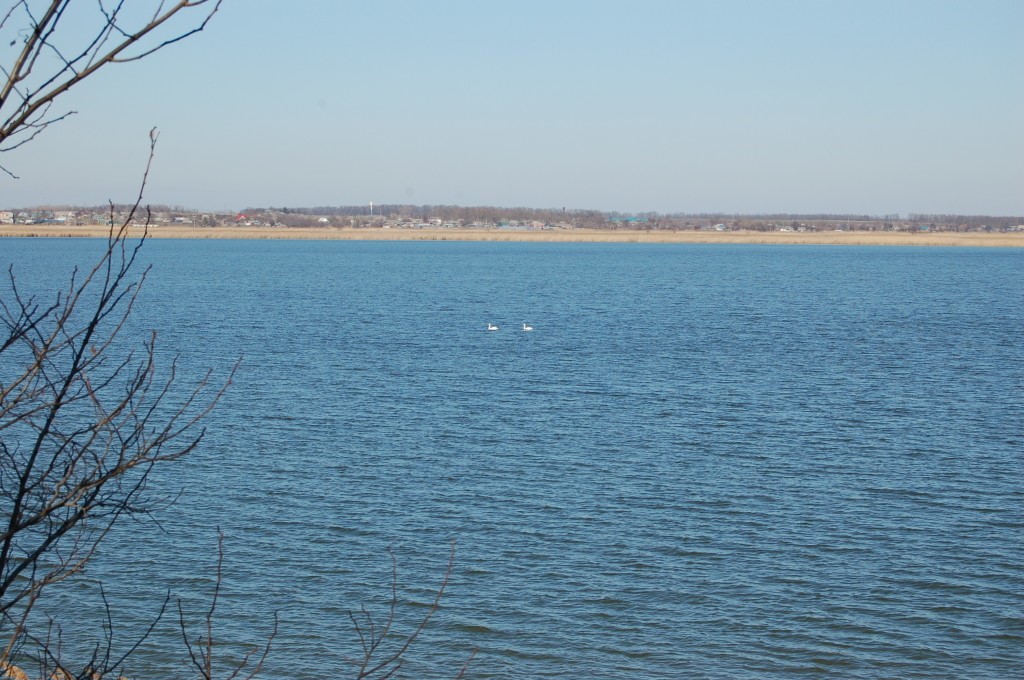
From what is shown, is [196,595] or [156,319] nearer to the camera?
[196,595]

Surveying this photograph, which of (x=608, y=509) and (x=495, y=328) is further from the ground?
(x=495, y=328)

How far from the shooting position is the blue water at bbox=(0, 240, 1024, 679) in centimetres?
1268

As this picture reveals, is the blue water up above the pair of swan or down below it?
below

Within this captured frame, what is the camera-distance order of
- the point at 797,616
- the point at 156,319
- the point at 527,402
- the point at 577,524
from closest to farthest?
the point at 797,616, the point at 577,524, the point at 527,402, the point at 156,319

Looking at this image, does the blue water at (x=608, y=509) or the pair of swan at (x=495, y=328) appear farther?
the pair of swan at (x=495, y=328)

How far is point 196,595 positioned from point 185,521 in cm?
318

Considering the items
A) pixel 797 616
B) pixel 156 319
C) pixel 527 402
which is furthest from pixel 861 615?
pixel 156 319

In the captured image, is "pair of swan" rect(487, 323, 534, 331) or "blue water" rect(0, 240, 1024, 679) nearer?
"blue water" rect(0, 240, 1024, 679)

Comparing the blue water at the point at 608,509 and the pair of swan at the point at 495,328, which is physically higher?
the pair of swan at the point at 495,328

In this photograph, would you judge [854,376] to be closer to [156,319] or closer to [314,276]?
[156,319]

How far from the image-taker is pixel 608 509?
57.2 feet

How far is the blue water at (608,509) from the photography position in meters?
12.7

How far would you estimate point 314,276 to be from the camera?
283ft

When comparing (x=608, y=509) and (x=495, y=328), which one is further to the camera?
(x=495, y=328)
